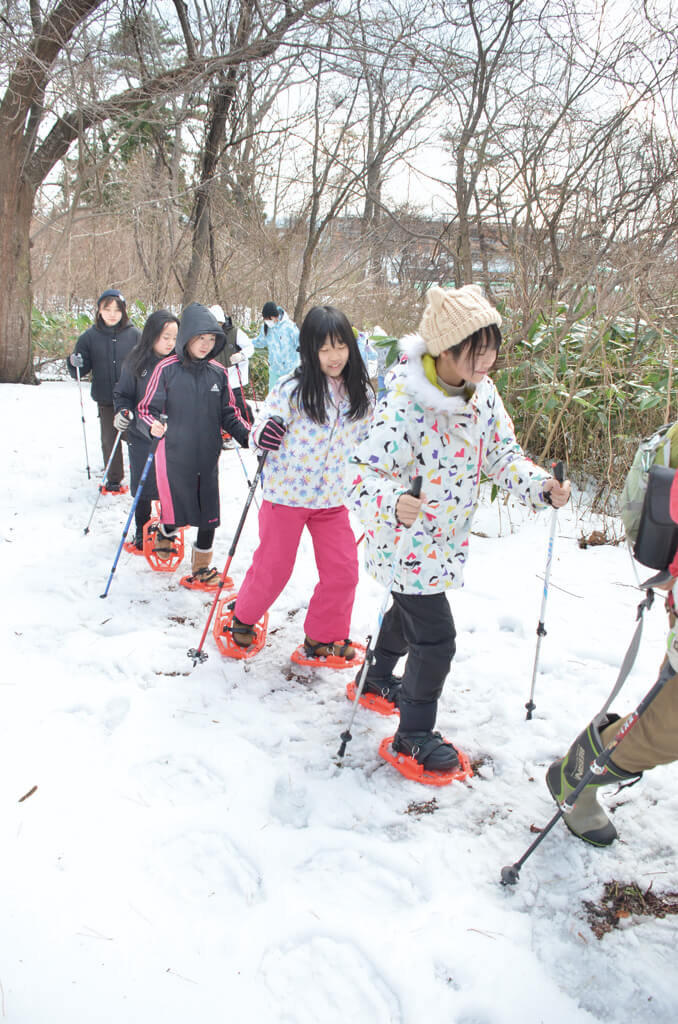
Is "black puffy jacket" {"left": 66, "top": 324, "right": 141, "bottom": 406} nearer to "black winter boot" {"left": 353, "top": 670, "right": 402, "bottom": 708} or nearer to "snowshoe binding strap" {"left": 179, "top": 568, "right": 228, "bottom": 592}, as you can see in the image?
"snowshoe binding strap" {"left": 179, "top": 568, "right": 228, "bottom": 592}

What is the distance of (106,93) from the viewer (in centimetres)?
730

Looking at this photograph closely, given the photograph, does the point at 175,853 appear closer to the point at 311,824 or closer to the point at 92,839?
the point at 92,839

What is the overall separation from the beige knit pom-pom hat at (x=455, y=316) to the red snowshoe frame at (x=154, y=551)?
108 inches

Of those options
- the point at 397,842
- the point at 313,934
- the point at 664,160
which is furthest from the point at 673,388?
the point at 313,934

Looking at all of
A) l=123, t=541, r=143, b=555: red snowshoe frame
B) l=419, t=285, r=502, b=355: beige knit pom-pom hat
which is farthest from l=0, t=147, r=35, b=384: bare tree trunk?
l=419, t=285, r=502, b=355: beige knit pom-pom hat

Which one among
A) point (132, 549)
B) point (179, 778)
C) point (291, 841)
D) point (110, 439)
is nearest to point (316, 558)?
point (179, 778)

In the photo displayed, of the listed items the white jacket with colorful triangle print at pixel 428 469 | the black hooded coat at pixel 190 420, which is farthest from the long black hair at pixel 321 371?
the black hooded coat at pixel 190 420

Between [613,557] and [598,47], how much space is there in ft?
17.4

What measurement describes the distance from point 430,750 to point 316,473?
4.26ft

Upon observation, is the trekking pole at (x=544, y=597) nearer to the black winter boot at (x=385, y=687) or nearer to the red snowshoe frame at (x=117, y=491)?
the black winter boot at (x=385, y=687)

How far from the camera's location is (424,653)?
2.29 meters

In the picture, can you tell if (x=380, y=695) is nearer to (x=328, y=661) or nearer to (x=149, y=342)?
(x=328, y=661)

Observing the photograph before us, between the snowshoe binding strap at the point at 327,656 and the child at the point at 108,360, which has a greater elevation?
the child at the point at 108,360

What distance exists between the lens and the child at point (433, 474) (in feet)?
6.50
